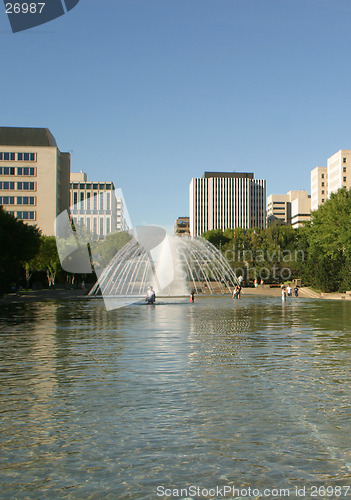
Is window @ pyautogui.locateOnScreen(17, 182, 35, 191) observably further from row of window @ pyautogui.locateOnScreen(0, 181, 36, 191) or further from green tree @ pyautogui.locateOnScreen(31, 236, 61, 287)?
green tree @ pyautogui.locateOnScreen(31, 236, 61, 287)

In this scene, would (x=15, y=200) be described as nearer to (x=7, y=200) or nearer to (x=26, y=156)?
(x=7, y=200)

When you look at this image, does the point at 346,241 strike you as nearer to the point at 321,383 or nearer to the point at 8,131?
the point at 321,383

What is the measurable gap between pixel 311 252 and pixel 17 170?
229 ft

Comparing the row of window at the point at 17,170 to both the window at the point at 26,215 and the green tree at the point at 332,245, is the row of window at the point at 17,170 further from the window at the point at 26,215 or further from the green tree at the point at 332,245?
the green tree at the point at 332,245

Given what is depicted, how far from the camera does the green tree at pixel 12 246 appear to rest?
183 feet

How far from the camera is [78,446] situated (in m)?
7.55

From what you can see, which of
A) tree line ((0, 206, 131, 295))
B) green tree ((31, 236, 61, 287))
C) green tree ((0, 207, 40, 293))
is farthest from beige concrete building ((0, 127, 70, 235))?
green tree ((0, 207, 40, 293))

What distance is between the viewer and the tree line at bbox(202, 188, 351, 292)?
72750 mm

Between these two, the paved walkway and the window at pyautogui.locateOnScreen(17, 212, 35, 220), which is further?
the window at pyautogui.locateOnScreen(17, 212, 35, 220)

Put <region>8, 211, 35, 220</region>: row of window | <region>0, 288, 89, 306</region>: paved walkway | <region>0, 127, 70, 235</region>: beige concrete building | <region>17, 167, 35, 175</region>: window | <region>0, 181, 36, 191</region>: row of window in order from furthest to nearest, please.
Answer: <region>17, 167, 35, 175</region>: window → <region>0, 181, 36, 191</region>: row of window → <region>0, 127, 70, 235</region>: beige concrete building → <region>8, 211, 35, 220</region>: row of window → <region>0, 288, 89, 306</region>: paved walkway

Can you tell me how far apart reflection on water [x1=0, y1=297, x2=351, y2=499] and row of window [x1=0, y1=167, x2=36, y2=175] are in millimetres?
115924

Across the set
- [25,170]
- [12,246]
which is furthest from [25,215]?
[12,246]

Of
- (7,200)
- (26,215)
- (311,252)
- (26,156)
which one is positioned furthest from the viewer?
(26,156)

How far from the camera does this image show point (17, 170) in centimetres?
12862
